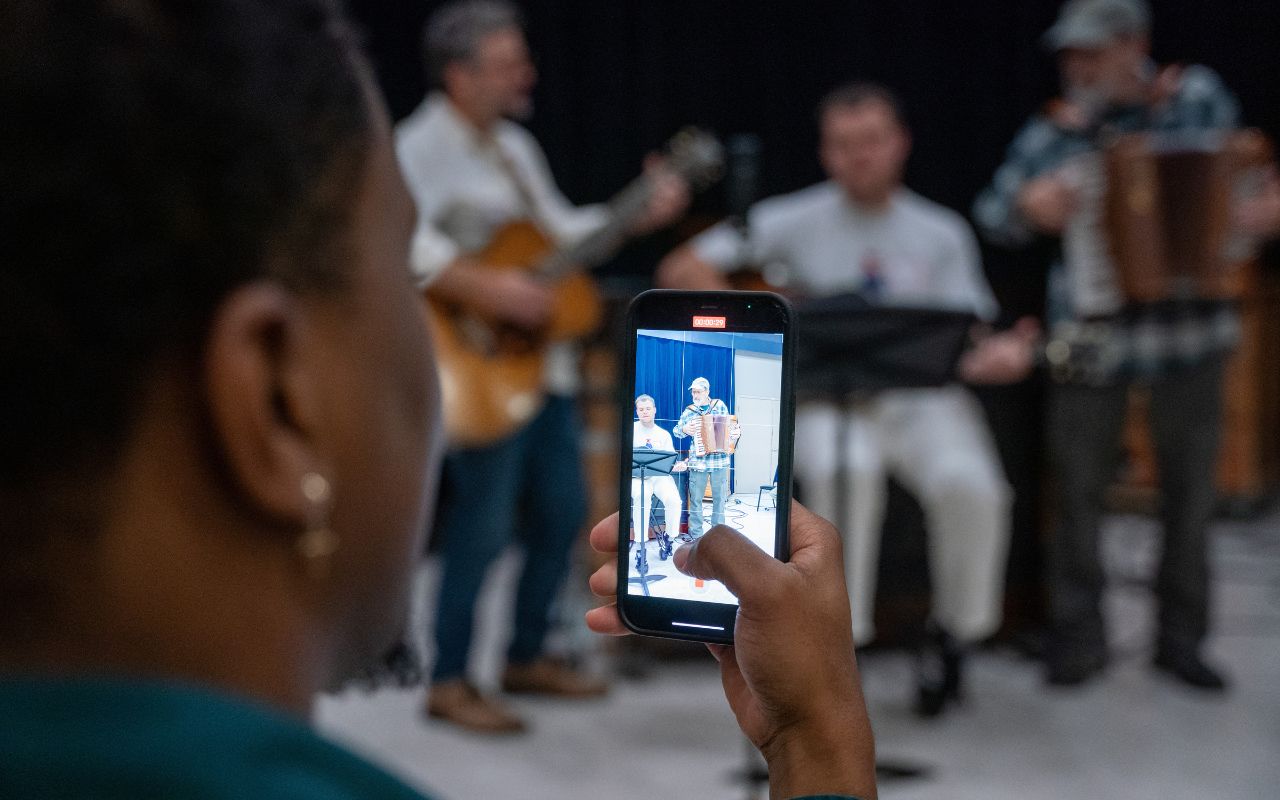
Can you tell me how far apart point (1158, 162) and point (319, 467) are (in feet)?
9.00

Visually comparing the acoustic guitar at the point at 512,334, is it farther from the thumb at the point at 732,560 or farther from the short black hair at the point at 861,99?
the thumb at the point at 732,560

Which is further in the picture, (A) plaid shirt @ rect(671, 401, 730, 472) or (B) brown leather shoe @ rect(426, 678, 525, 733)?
(B) brown leather shoe @ rect(426, 678, 525, 733)

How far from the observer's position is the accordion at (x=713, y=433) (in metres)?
0.83

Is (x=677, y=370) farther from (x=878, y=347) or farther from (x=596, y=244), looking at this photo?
(x=596, y=244)

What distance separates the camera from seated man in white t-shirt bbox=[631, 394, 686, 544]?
0.81 m

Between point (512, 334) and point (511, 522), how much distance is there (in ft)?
1.54

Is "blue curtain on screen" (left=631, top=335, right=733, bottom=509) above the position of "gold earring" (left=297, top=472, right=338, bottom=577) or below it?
above

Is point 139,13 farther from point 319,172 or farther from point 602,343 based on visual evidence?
point 602,343

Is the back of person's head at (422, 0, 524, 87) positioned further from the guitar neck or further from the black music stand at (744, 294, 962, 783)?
the black music stand at (744, 294, 962, 783)

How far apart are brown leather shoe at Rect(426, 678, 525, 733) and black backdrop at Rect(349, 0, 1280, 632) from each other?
3204 millimetres

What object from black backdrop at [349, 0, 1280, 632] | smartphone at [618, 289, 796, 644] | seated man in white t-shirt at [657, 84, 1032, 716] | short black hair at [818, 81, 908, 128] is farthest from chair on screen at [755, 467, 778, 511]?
black backdrop at [349, 0, 1280, 632]

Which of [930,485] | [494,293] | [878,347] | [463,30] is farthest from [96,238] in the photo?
[930,485]

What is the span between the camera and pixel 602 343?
4344mm

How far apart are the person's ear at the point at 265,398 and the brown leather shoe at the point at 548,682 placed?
2.37 m
